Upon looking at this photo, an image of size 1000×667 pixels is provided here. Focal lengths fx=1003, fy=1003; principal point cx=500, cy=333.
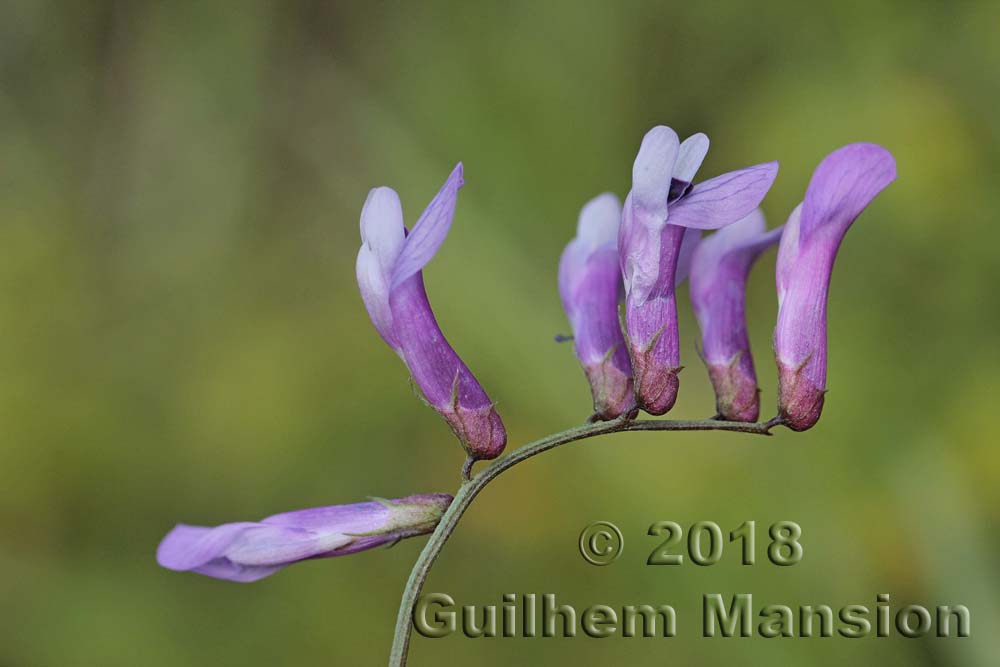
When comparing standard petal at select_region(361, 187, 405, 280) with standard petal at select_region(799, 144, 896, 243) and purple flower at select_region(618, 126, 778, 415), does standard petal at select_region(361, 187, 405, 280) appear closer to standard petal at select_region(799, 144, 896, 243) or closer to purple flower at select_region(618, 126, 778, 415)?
purple flower at select_region(618, 126, 778, 415)

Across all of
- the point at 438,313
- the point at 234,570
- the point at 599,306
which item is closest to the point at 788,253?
the point at 599,306

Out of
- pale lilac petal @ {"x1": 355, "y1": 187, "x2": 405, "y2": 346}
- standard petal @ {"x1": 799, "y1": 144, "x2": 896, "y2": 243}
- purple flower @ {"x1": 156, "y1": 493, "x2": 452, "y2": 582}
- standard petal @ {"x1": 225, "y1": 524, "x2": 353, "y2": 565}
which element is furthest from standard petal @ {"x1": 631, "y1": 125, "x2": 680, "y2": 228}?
standard petal @ {"x1": 225, "y1": 524, "x2": 353, "y2": 565}

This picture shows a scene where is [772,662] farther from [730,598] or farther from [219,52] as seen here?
[219,52]

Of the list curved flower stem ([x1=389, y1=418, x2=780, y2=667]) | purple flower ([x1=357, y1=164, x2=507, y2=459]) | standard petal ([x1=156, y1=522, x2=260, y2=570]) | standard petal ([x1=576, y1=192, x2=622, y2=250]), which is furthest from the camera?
standard petal ([x1=576, y1=192, x2=622, y2=250])

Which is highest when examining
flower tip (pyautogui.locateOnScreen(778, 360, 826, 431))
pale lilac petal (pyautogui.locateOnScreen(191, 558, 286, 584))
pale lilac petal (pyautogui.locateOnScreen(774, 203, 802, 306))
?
pale lilac petal (pyautogui.locateOnScreen(774, 203, 802, 306))

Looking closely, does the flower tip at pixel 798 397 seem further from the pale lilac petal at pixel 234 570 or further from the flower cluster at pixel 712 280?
the pale lilac petal at pixel 234 570

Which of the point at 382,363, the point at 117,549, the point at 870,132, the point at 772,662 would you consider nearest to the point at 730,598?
the point at 772,662

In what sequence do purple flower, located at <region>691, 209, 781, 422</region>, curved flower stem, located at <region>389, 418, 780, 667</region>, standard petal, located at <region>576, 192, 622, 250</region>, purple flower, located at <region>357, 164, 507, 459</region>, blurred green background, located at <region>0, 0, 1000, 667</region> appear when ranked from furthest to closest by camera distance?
1. blurred green background, located at <region>0, 0, 1000, 667</region>
2. standard petal, located at <region>576, 192, 622, 250</region>
3. purple flower, located at <region>691, 209, 781, 422</region>
4. purple flower, located at <region>357, 164, 507, 459</region>
5. curved flower stem, located at <region>389, 418, 780, 667</region>

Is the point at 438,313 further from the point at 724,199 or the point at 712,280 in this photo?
the point at 724,199

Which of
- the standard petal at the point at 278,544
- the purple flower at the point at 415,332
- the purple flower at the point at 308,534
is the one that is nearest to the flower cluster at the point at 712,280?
the purple flower at the point at 415,332

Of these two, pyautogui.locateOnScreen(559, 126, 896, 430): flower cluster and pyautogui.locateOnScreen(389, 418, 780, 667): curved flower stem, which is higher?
pyautogui.locateOnScreen(559, 126, 896, 430): flower cluster
